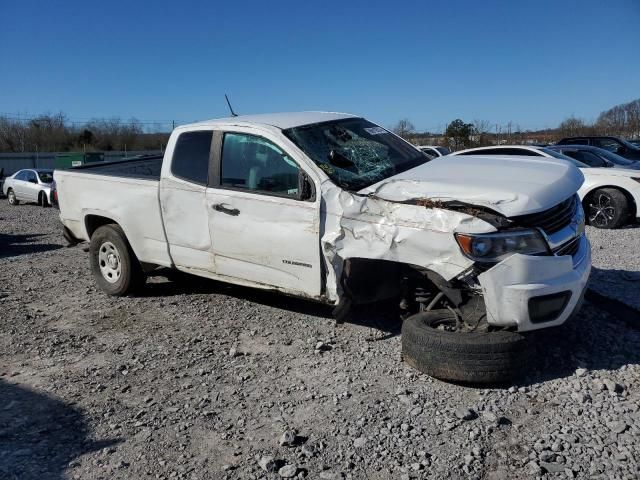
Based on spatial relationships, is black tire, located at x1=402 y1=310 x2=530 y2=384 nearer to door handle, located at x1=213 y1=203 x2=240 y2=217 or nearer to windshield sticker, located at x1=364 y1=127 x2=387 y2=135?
door handle, located at x1=213 y1=203 x2=240 y2=217

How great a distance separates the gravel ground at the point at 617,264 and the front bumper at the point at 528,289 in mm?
1911

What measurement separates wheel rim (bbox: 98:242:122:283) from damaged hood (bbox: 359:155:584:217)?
11.1 ft

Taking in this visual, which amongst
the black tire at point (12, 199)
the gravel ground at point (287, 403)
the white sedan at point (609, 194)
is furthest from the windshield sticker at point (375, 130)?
the black tire at point (12, 199)

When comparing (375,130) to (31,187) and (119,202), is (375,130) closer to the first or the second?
(119,202)

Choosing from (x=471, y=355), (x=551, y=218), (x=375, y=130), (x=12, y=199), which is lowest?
(x=12, y=199)

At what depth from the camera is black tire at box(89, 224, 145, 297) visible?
20.7ft

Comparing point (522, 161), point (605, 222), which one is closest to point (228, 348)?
point (522, 161)

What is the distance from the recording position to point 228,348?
486cm

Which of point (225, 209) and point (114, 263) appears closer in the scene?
point (225, 209)

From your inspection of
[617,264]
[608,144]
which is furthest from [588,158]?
[608,144]

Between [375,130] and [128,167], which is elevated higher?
[375,130]

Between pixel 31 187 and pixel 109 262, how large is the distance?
16.7 m

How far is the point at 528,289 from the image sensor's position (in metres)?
3.66

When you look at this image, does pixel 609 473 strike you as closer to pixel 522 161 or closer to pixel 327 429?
pixel 327 429
